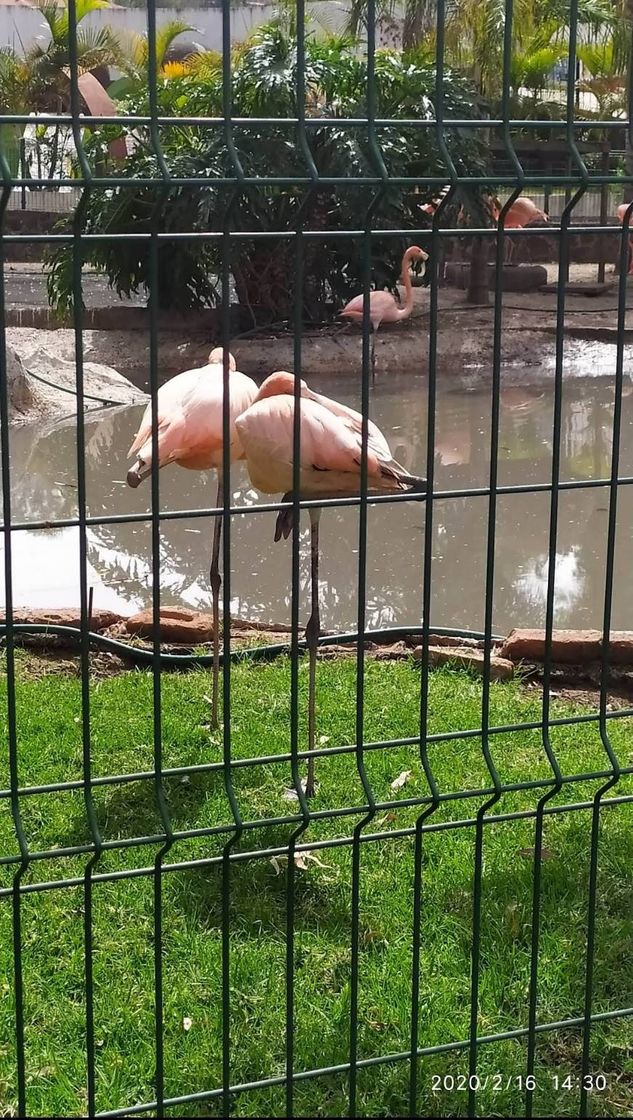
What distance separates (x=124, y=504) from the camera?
9477mm

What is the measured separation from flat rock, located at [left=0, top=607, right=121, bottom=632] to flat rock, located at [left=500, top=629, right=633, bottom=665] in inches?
72.8

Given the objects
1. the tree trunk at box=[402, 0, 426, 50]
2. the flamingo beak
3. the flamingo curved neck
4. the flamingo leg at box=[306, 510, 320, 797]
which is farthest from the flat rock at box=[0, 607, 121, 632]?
the tree trunk at box=[402, 0, 426, 50]

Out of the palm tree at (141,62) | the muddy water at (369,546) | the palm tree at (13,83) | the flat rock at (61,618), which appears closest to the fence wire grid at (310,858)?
the flat rock at (61,618)

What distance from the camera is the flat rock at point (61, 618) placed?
579 centimetres

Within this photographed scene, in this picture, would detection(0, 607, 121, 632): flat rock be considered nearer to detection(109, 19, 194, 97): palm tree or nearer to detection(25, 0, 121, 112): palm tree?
detection(109, 19, 194, 97): palm tree

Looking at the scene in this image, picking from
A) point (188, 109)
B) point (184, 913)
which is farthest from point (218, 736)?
point (188, 109)

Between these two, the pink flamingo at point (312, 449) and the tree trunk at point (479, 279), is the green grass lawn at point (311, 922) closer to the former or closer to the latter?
the pink flamingo at point (312, 449)

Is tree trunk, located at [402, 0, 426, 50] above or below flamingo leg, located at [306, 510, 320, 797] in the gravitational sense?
above

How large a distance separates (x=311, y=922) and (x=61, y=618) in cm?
269

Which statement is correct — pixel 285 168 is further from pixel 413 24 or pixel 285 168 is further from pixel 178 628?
pixel 413 24

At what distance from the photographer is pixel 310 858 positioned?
3863mm

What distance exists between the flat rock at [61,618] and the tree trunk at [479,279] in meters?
14.0
